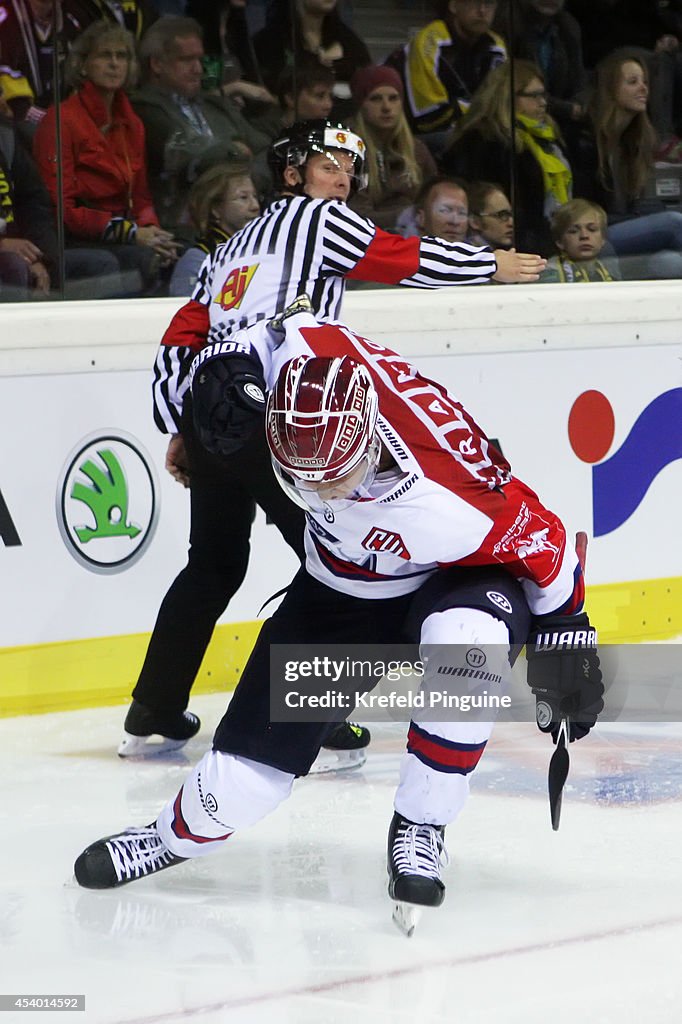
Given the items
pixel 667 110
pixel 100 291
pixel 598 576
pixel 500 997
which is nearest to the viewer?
pixel 500 997

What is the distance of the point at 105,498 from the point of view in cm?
354

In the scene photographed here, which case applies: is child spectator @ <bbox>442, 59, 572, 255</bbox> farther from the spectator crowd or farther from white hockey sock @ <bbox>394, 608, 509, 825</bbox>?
white hockey sock @ <bbox>394, 608, 509, 825</bbox>

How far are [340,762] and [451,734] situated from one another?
101cm

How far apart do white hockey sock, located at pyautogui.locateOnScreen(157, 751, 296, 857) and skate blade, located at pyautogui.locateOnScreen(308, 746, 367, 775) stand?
0.82 m

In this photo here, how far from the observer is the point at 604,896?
2.36 meters

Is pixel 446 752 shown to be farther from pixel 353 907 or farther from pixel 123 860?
pixel 123 860

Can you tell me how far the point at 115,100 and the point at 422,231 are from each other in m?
0.96

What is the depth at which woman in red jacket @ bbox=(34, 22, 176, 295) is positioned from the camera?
3.84 metres

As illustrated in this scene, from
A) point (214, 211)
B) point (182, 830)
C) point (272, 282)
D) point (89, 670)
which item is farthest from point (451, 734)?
point (214, 211)

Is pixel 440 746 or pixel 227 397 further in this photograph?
pixel 227 397

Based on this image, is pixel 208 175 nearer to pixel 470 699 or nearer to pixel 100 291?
pixel 100 291

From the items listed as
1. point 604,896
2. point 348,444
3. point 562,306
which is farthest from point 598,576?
point 348,444

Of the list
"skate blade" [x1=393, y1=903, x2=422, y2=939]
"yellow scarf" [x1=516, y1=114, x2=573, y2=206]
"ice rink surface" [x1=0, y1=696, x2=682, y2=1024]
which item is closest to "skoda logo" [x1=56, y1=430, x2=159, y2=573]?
"ice rink surface" [x1=0, y1=696, x2=682, y2=1024]

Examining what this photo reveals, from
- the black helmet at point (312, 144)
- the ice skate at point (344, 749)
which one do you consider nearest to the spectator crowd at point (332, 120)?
the black helmet at point (312, 144)
